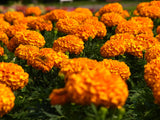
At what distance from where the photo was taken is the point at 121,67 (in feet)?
8.73

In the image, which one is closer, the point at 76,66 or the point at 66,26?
the point at 76,66

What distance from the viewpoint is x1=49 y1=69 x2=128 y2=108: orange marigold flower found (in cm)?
160

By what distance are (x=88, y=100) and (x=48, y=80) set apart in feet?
4.14

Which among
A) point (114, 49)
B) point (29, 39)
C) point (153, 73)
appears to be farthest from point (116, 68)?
point (29, 39)

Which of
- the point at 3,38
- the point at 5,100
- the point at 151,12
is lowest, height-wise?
the point at 5,100

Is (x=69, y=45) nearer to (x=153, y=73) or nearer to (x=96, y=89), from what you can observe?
(x=153, y=73)

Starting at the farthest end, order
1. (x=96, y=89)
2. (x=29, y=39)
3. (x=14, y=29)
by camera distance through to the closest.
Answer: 1. (x=14, y=29)
2. (x=29, y=39)
3. (x=96, y=89)

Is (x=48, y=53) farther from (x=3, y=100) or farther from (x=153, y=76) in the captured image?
(x=153, y=76)

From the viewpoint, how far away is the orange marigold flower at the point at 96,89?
1604 mm

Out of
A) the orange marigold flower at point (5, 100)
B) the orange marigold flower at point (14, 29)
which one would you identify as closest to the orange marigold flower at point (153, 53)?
the orange marigold flower at point (5, 100)

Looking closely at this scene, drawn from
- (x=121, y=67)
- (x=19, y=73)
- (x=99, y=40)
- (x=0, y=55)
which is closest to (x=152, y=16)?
(x=99, y=40)

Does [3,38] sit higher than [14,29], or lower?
lower

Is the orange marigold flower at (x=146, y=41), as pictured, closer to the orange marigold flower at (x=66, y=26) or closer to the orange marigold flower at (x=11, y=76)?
the orange marigold flower at (x=66, y=26)

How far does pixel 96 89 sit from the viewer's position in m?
1.61
